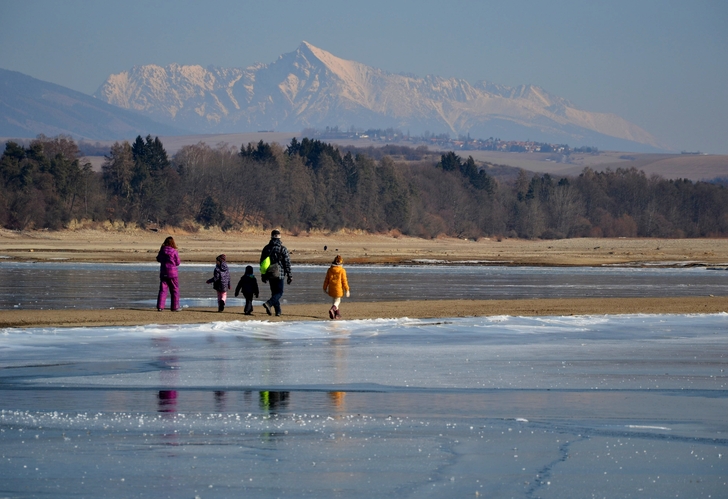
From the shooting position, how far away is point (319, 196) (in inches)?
4001

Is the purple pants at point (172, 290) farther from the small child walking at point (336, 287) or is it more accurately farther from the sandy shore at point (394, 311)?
the small child walking at point (336, 287)

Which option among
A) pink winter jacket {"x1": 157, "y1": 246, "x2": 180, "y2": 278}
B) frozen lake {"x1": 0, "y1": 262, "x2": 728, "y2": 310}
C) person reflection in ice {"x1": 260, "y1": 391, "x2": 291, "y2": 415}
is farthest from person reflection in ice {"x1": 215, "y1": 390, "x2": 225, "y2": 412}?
frozen lake {"x1": 0, "y1": 262, "x2": 728, "y2": 310}

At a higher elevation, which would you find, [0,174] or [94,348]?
[0,174]

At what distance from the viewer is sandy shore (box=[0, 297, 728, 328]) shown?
17.5 m

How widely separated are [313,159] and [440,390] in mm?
105741

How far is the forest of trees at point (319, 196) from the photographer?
81125mm

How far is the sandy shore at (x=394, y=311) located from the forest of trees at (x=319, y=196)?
186ft

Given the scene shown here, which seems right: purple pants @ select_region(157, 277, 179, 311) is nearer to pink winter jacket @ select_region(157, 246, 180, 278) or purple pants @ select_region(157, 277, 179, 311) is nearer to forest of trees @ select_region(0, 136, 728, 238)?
pink winter jacket @ select_region(157, 246, 180, 278)

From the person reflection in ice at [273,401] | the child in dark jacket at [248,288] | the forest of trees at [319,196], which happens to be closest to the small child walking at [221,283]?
the child in dark jacket at [248,288]

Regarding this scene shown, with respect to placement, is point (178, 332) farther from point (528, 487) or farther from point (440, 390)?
point (528, 487)

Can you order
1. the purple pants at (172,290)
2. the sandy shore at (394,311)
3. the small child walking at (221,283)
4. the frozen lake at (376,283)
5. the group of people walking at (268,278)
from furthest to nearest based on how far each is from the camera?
the frozen lake at (376,283), the small child walking at (221,283), the purple pants at (172,290), the group of people walking at (268,278), the sandy shore at (394,311)

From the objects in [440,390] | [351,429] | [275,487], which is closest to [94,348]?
[440,390]

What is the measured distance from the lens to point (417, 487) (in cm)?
663

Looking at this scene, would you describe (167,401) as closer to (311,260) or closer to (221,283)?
(221,283)
